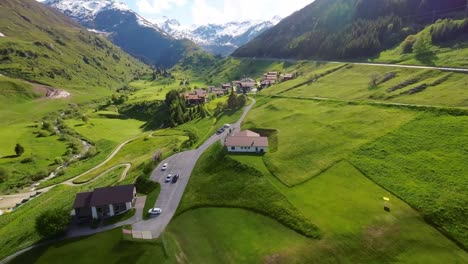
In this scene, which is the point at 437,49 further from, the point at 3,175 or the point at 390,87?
the point at 3,175

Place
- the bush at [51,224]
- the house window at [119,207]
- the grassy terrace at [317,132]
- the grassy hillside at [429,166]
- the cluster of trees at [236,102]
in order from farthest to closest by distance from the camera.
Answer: the cluster of trees at [236,102] → the grassy terrace at [317,132] → the house window at [119,207] → the bush at [51,224] → the grassy hillside at [429,166]

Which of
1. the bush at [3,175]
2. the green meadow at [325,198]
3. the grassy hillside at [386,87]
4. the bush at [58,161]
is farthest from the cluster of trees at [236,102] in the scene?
the bush at [3,175]

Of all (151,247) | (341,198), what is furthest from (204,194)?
(341,198)

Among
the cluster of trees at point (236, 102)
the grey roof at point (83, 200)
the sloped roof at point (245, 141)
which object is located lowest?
the grey roof at point (83, 200)

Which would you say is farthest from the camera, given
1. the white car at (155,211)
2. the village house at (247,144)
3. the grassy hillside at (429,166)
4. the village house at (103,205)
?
the village house at (247,144)

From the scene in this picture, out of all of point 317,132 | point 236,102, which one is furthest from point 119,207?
point 236,102

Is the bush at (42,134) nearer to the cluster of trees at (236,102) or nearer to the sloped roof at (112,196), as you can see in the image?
the cluster of trees at (236,102)

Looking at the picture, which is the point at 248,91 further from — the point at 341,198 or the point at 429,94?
the point at 341,198
